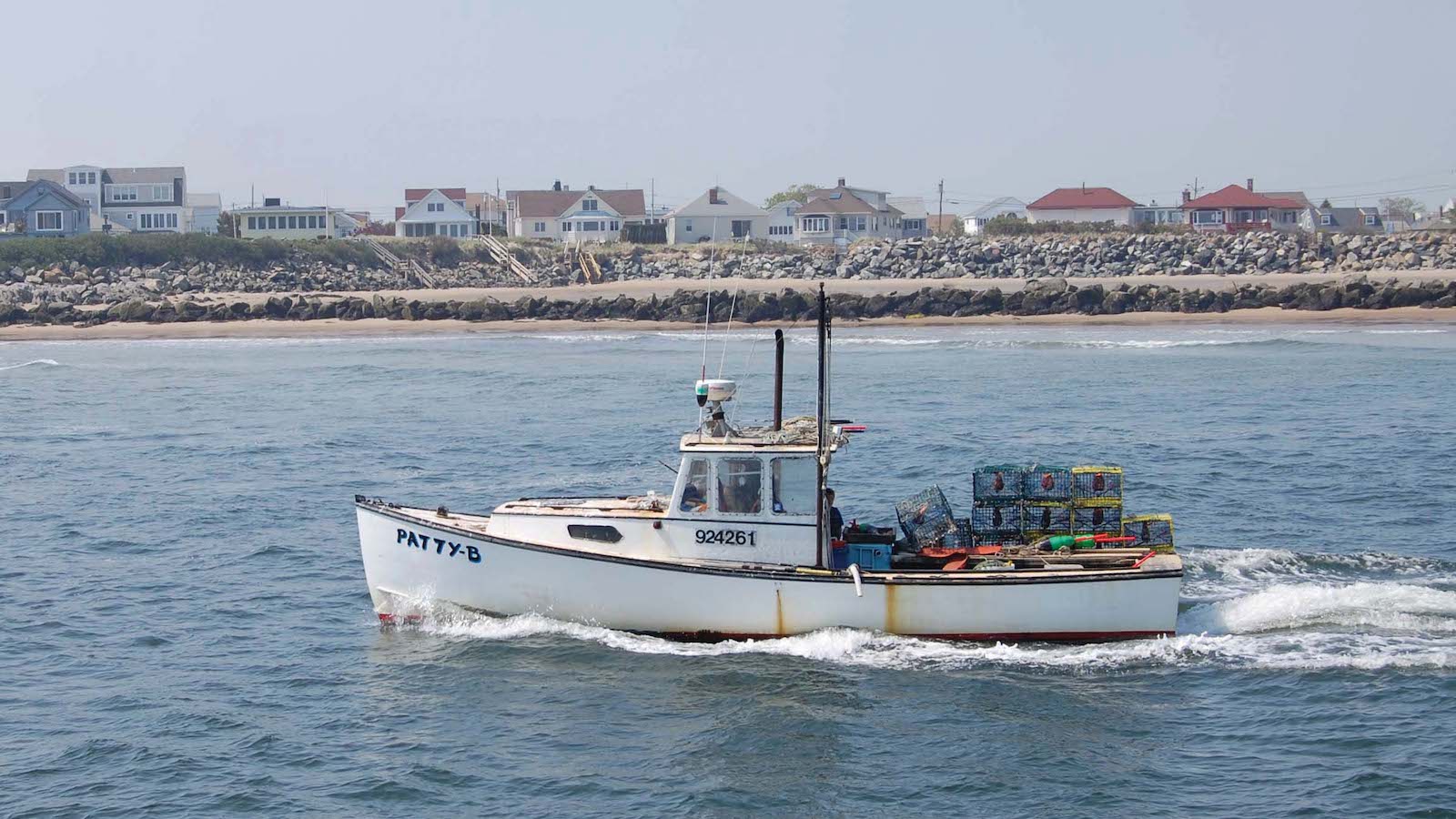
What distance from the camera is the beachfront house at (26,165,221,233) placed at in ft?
335

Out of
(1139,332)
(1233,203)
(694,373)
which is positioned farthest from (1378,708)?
(1233,203)

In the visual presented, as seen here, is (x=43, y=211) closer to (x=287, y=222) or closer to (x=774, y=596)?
(x=287, y=222)

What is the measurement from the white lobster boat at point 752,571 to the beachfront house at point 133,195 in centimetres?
9207

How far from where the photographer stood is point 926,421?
33312 mm

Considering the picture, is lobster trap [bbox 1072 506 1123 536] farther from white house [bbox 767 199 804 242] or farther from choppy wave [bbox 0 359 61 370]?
white house [bbox 767 199 804 242]

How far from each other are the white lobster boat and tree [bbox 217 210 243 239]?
86.5 m

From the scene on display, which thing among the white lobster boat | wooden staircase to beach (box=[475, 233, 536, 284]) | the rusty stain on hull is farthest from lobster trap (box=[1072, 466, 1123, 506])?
wooden staircase to beach (box=[475, 233, 536, 284])

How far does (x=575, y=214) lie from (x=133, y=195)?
30.5 metres

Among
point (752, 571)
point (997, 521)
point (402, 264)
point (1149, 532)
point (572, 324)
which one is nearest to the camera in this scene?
point (752, 571)

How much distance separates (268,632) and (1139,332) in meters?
44.3

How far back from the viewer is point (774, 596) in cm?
1636

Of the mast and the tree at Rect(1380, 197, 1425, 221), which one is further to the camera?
the tree at Rect(1380, 197, 1425, 221)

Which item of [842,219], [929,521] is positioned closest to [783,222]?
[842,219]

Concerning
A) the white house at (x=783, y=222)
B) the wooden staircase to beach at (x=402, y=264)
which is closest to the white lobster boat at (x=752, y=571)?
the wooden staircase to beach at (x=402, y=264)
